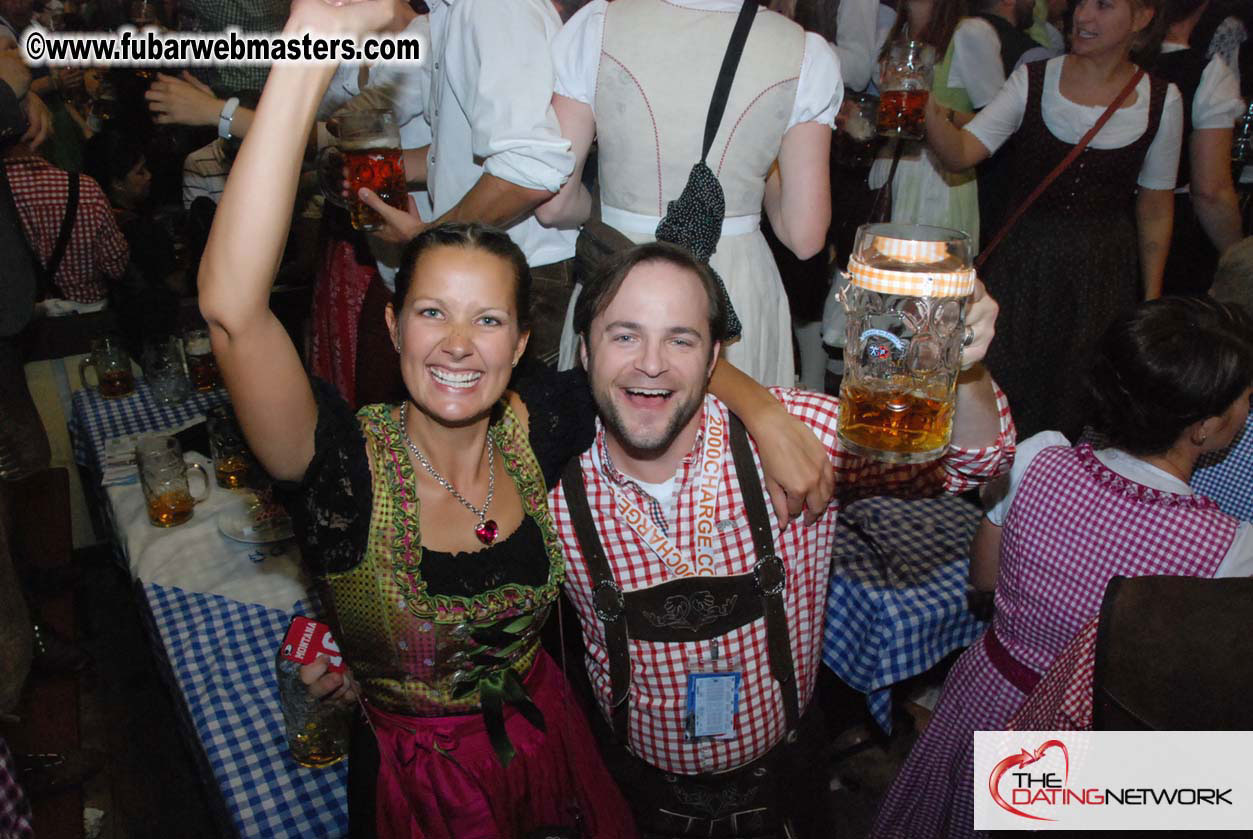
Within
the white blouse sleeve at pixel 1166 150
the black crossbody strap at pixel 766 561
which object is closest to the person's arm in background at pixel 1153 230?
the white blouse sleeve at pixel 1166 150

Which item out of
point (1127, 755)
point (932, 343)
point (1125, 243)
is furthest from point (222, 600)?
point (1125, 243)

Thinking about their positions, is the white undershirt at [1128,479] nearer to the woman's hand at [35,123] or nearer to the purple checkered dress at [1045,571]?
the purple checkered dress at [1045,571]

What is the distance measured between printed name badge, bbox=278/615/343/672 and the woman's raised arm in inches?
23.6

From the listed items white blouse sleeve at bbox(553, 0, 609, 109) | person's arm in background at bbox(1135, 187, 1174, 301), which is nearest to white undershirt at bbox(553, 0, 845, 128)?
white blouse sleeve at bbox(553, 0, 609, 109)

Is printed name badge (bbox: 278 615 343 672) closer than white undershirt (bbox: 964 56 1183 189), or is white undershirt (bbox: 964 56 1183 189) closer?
printed name badge (bbox: 278 615 343 672)

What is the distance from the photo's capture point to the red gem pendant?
1.41 m

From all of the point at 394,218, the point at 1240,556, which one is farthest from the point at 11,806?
the point at 1240,556

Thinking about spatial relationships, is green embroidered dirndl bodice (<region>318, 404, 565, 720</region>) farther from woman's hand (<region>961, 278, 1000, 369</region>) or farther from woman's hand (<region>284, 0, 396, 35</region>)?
woman's hand (<region>961, 278, 1000, 369</region>)

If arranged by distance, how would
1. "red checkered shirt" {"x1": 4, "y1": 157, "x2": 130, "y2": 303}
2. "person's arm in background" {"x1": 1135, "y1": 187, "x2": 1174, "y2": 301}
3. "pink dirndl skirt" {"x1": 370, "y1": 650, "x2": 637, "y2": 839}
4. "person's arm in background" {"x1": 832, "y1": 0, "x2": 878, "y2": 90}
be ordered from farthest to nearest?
1. "person's arm in background" {"x1": 832, "y1": 0, "x2": 878, "y2": 90}
2. "red checkered shirt" {"x1": 4, "y1": 157, "x2": 130, "y2": 303}
3. "person's arm in background" {"x1": 1135, "y1": 187, "x2": 1174, "y2": 301}
4. "pink dirndl skirt" {"x1": 370, "y1": 650, "x2": 637, "y2": 839}

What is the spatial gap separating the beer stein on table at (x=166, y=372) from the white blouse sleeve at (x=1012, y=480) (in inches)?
99.3

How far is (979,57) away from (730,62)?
7.02 ft

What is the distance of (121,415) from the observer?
111 inches

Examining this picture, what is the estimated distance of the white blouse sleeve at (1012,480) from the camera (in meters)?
1.73

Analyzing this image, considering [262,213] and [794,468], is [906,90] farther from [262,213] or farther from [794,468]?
[262,213]
